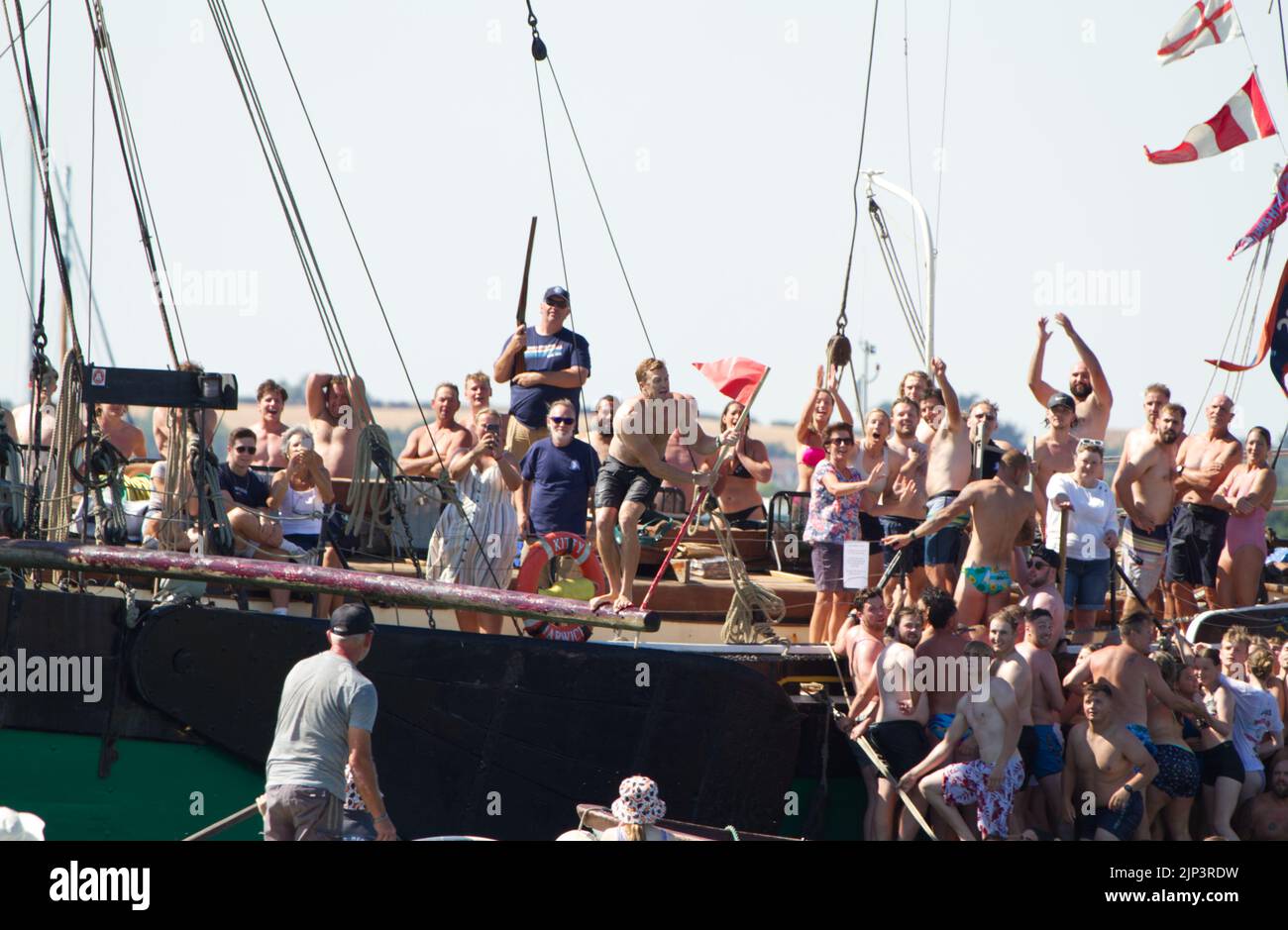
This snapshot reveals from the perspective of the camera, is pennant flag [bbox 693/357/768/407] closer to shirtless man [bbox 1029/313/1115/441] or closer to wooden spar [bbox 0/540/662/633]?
shirtless man [bbox 1029/313/1115/441]

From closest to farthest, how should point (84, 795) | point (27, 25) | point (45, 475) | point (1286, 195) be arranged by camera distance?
point (84, 795) → point (45, 475) → point (27, 25) → point (1286, 195)

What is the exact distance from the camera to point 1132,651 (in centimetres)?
1039

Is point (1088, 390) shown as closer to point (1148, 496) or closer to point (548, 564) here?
point (1148, 496)

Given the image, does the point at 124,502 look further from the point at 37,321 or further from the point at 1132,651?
the point at 1132,651

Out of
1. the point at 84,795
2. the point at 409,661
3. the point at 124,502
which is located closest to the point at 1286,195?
the point at 409,661

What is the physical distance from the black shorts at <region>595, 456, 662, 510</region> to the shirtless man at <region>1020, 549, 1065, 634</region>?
7.72ft

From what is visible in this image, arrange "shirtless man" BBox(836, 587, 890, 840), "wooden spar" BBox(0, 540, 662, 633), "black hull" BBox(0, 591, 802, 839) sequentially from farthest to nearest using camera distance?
"shirtless man" BBox(836, 587, 890, 840)
"black hull" BBox(0, 591, 802, 839)
"wooden spar" BBox(0, 540, 662, 633)

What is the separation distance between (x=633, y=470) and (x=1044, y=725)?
291 centimetres

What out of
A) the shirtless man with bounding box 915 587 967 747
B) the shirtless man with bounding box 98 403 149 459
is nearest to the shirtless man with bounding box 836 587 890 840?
the shirtless man with bounding box 915 587 967 747

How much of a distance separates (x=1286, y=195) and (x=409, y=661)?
25.3 feet

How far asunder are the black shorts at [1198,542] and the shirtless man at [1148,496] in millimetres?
177

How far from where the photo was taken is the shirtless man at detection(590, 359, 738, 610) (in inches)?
414

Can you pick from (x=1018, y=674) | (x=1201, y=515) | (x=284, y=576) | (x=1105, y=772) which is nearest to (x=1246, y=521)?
(x=1201, y=515)

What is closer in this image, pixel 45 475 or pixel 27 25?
pixel 45 475
